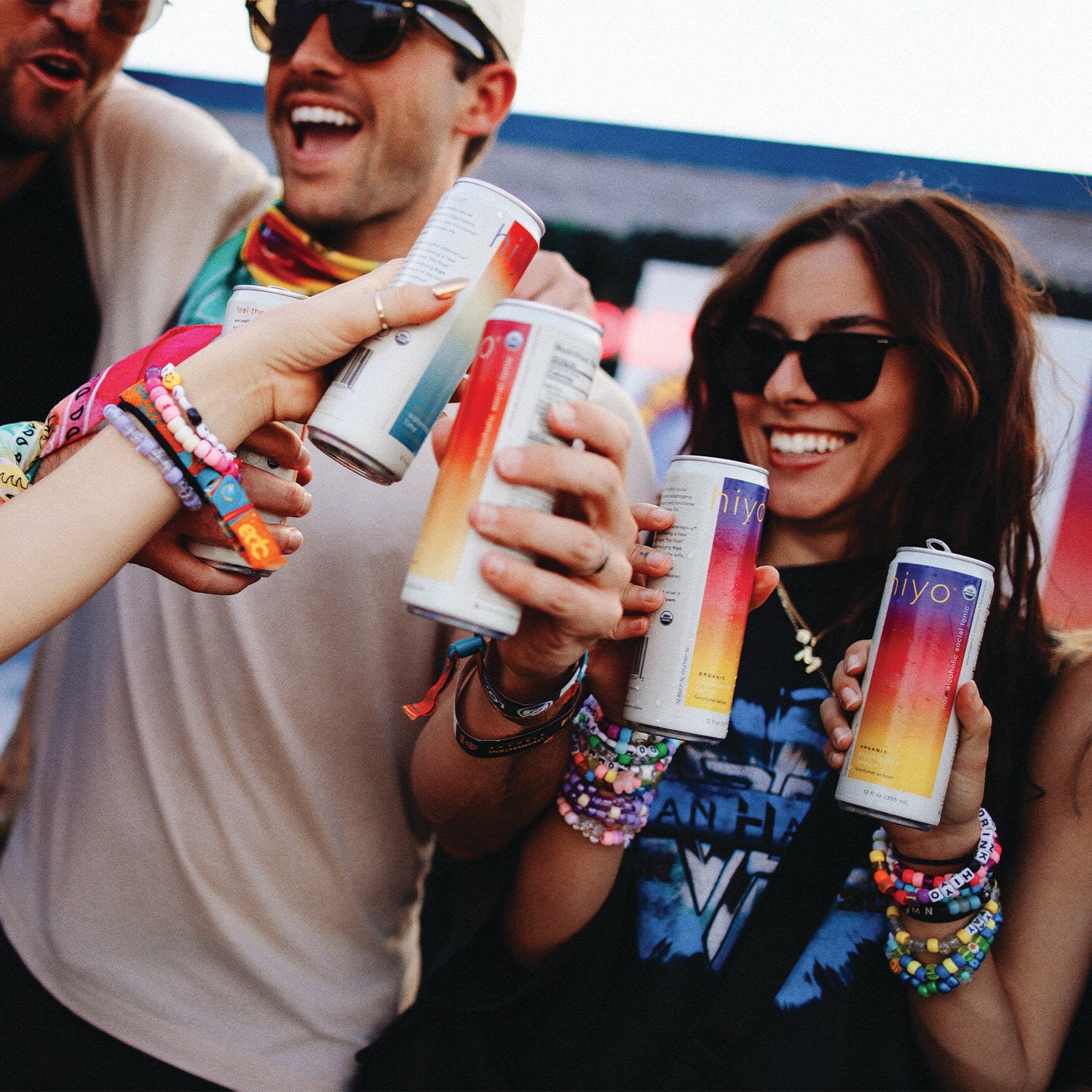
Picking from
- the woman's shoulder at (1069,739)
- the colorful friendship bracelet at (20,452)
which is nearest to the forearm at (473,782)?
the colorful friendship bracelet at (20,452)

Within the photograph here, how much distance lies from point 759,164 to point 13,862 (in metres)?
3.99

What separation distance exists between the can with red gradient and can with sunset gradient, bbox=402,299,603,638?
1.02ft

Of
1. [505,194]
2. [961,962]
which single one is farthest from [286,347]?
[961,962]

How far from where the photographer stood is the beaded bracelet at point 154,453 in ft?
3.03

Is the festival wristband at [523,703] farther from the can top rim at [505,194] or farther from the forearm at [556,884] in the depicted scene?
the can top rim at [505,194]

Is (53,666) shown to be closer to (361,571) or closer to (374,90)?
(361,571)

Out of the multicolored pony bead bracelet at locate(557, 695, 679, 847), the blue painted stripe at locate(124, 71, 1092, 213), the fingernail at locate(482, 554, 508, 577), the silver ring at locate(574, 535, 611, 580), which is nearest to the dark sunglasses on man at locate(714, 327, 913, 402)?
the multicolored pony bead bracelet at locate(557, 695, 679, 847)

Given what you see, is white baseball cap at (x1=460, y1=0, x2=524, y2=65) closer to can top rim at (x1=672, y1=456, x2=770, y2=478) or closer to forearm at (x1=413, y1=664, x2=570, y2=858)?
can top rim at (x1=672, y1=456, x2=770, y2=478)

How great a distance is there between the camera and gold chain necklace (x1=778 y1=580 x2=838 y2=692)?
4.96 ft

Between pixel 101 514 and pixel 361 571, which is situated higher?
pixel 101 514

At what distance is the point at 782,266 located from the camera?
1.75 metres

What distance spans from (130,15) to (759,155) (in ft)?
9.90

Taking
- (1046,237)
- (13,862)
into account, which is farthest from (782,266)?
(1046,237)

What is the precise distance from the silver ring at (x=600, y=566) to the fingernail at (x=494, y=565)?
0.33ft
